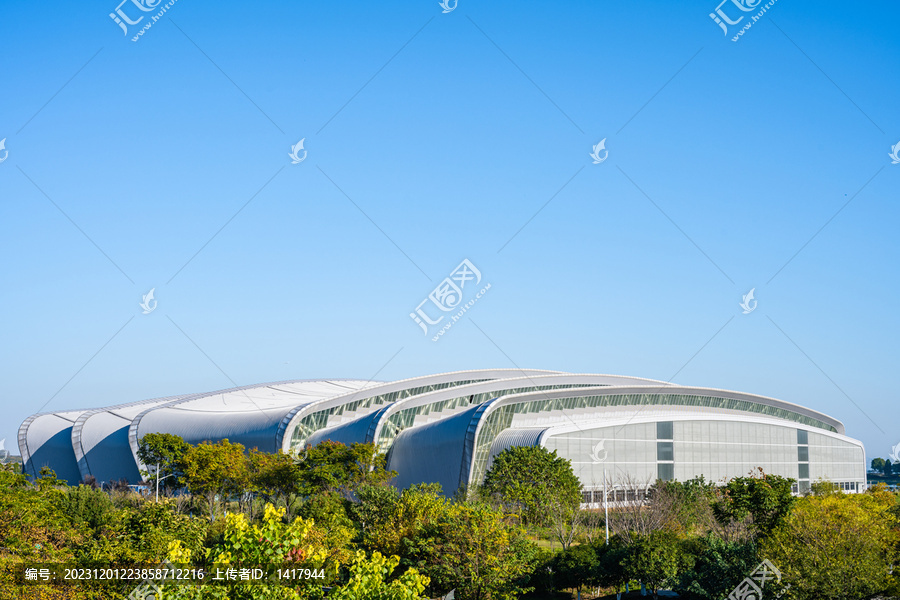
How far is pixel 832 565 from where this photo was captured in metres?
18.1

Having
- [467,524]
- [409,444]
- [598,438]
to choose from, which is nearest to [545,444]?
[598,438]

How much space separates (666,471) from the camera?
165 ft

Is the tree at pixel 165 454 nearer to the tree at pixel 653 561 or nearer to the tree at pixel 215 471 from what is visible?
the tree at pixel 215 471

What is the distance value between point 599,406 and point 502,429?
9.01m

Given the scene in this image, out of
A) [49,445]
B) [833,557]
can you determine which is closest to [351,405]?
[49,445]

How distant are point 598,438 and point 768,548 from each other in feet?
87.1

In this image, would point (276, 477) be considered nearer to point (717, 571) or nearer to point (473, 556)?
point (473, 556)

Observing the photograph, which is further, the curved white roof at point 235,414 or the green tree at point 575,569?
the curved white roof at point 235,414

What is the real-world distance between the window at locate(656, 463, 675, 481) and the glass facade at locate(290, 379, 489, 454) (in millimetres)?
18093

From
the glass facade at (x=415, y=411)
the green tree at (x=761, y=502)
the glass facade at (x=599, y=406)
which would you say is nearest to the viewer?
the green tree at (x=761, y=502)

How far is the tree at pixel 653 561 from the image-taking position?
2388 centimetres

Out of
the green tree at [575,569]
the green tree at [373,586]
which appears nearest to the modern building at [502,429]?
the green tree at [575,569]

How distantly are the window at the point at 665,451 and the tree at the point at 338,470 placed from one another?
18611 millimetres

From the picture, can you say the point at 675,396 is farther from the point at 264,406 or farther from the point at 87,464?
the point at 87,464
